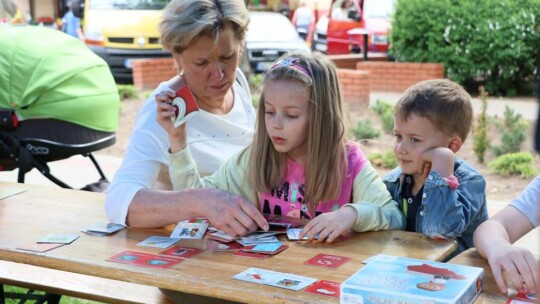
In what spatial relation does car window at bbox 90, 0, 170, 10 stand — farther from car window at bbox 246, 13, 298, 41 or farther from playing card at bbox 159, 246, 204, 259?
playing card at bbox 159, 246, 204, 259

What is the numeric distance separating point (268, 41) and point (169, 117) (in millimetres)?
11908

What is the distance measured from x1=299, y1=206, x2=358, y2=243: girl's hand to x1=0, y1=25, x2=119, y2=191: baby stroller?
2.03m

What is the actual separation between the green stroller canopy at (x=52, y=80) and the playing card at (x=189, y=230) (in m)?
1.80

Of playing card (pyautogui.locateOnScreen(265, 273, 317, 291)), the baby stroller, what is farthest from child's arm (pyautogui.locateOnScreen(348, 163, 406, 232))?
the baby stroller

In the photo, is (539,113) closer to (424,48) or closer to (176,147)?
(176,147)

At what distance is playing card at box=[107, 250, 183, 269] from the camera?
2285 mm

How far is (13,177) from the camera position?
25.4ft

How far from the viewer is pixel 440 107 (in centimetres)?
268

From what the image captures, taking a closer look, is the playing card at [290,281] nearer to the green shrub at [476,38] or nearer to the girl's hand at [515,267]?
the girl's hand at [515,267]

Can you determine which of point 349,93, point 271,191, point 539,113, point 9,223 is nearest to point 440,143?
point 271,191

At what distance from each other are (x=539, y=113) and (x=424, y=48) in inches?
485

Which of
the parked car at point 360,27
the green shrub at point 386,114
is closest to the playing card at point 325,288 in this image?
the green shrub at point 386,114

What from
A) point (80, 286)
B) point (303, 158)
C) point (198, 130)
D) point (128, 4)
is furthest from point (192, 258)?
point (128, 4)

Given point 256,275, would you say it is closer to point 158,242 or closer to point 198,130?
point 158,242
